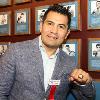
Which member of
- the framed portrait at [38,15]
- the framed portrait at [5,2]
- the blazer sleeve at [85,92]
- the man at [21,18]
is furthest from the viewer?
the framed portrait at [5,2]

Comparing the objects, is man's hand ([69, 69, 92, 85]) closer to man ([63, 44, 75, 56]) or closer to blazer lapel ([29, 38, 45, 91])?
blazer lapel ([29, 38, 45, 91])

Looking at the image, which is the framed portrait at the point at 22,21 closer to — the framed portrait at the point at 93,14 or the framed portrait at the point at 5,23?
the framed portrait at the point at 5,23

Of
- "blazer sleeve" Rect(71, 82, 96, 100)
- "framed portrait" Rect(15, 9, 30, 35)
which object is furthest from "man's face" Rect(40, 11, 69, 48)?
"framed portrait" Rect(15, 9, 30, 35)

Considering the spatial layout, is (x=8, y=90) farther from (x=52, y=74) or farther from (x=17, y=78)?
(x=52, y=74)

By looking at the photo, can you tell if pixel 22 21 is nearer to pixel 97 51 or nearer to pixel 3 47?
pixel 3 47

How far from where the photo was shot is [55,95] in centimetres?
180

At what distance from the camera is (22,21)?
224 cm

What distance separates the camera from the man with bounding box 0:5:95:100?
1707mm

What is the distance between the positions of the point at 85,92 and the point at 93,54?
31 cm

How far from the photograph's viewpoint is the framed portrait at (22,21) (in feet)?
7.27

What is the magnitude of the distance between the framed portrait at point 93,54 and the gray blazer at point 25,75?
0.18 m

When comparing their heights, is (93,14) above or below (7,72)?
above

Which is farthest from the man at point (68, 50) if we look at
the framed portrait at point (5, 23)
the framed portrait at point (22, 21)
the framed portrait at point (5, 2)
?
the framed portrait at point (5, 2)

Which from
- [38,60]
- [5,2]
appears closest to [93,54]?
[38,60]
